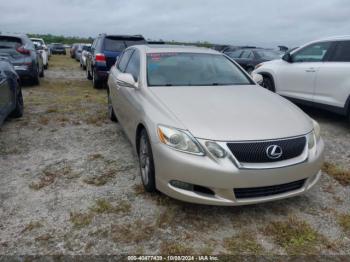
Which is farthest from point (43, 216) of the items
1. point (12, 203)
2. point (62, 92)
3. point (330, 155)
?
point (62, 92)

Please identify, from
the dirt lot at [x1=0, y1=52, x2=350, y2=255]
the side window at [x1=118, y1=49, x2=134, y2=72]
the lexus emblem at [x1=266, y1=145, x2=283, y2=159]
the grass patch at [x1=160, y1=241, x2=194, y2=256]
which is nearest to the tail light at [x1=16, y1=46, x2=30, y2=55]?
the side window at [x1=118, y1=49, x2=134, y2=72]

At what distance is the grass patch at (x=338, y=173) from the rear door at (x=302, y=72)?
2.35 metres

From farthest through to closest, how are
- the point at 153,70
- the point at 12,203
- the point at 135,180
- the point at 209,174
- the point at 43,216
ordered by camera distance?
the point at 153,70, the point at 135,180, the point at 12,203, the point at 43,216, the point at 209,174

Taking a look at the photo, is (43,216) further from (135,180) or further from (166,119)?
(166,119)

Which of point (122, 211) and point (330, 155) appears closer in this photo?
point (122, 211)

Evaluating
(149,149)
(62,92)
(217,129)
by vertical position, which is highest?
(217,129)

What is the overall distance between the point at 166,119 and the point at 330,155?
2.95 meters

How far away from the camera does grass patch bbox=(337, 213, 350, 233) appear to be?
3021mm

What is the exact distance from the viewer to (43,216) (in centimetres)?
308

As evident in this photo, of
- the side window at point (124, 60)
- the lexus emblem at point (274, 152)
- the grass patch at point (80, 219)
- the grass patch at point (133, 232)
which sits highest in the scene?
the side window at point (124, 60)

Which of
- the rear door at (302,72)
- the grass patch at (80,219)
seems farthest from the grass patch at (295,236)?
the rear door at (302,72)

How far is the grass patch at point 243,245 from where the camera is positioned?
8.79 ft

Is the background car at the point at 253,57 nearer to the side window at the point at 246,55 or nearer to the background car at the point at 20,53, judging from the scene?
the side window at the point at 246,55

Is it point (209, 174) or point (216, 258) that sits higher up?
point (209, 174)
